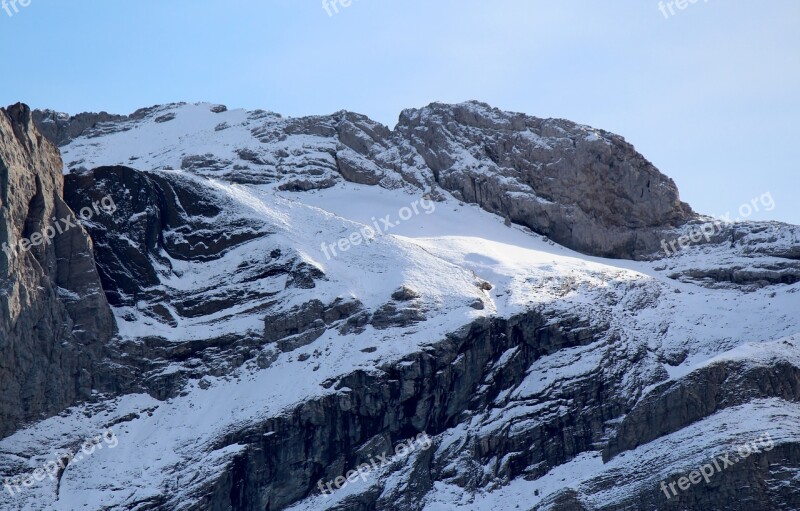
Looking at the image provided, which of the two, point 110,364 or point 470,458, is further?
point 110,364

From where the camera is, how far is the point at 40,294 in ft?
348

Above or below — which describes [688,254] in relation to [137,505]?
above

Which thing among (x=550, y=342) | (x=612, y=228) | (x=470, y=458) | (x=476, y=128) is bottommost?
(x=470, y=458)

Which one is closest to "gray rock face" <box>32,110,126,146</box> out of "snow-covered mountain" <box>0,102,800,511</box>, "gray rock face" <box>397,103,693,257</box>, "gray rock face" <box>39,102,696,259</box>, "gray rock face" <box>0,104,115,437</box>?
"gray rock face" <box>39,102,696,259</box>

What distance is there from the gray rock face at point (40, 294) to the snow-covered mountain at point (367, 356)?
0.66ft

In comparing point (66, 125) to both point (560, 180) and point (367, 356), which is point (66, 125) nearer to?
point (560, 180)

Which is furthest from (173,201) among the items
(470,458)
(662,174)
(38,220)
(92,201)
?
(662,174)

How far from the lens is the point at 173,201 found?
124375mm

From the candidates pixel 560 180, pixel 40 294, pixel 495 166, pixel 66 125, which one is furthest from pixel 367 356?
pixel 66 125

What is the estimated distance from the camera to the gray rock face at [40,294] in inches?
4031

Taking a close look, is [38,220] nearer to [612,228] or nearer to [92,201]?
[92,201]

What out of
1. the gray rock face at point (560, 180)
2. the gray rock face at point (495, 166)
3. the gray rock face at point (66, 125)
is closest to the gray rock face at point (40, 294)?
the gray rock face at point (495, 166)

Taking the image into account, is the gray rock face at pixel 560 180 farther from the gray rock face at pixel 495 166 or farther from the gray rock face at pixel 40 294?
the gray rock face at pixel 40 294

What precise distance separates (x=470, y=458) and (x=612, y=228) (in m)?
41.8
